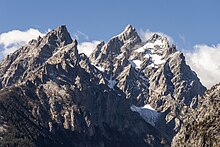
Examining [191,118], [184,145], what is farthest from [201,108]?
[184,145]

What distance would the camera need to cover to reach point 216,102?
71.3m

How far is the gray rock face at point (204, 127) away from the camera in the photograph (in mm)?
65000

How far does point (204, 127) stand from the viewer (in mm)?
66750

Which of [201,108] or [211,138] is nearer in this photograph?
[211,138]

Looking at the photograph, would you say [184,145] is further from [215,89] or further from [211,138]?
[215,89]

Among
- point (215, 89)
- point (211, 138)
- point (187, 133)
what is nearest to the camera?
point (211, 138)

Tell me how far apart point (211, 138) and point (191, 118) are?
8791mm

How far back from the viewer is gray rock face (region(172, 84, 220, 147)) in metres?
65.0

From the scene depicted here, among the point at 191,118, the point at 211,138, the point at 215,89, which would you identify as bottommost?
the point at 211,138

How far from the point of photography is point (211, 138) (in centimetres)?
6469

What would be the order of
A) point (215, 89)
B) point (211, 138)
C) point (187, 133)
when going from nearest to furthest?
point (211, 138) < point (187, 133) < point (215, 89)

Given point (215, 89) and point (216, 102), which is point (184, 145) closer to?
point (216, 102)

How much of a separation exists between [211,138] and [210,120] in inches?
129

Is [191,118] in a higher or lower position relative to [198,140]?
higher
